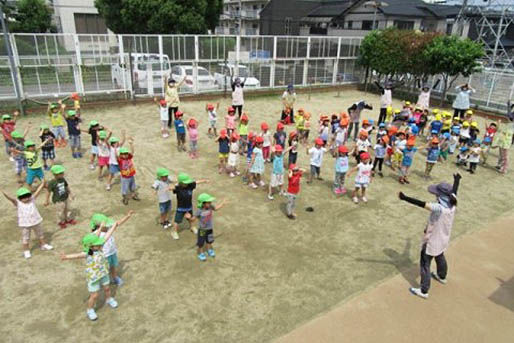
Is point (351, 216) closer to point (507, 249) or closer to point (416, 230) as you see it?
point (416, 230)

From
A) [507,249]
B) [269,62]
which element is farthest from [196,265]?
[269,62]

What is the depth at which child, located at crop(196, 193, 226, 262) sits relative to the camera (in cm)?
643

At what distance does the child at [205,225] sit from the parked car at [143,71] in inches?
466

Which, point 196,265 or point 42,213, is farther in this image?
point 42,213

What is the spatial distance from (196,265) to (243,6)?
173 feet

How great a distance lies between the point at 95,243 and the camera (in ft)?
16.8

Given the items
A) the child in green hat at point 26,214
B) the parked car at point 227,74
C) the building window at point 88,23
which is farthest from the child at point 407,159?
the building window at point 88,23

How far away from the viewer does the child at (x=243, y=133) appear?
11.1 m

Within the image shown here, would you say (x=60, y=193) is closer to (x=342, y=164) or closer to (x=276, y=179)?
(x=276, y=179)

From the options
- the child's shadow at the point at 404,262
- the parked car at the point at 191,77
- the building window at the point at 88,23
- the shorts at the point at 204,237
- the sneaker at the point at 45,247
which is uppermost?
the building window at the point at 88,23

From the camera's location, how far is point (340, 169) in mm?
9273

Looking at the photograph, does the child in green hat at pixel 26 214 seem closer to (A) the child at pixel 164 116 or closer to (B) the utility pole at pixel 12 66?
(A) the child at pixel 164 116

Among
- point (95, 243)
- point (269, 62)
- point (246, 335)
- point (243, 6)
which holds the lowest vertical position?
point (246, 335)

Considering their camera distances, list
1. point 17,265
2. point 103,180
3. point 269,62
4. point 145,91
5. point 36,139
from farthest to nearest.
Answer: point 269,62, point 145,91, point 36,139, point 103,180, point 17,265
